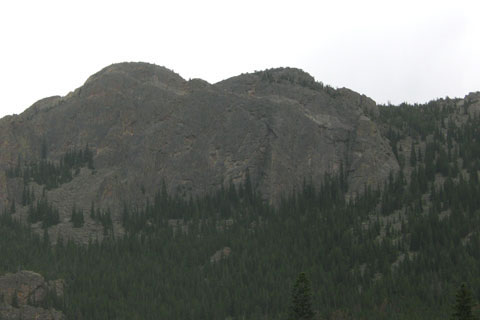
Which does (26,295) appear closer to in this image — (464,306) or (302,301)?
(302,301)

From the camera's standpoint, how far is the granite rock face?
16412 centimetres

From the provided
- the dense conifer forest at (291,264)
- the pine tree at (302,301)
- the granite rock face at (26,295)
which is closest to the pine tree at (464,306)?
the pine tree at (302,301)

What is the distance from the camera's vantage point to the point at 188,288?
173875 mm

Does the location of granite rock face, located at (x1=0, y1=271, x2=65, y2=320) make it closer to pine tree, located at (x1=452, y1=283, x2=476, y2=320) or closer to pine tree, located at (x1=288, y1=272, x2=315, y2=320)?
pine tree, located at (x1=288, y1=272, x2=315, y2=320)

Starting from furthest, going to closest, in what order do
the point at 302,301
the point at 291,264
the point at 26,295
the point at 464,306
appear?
the point at 291,264 < the point at 26,295 < the point at 302,301 < the point at 464,306

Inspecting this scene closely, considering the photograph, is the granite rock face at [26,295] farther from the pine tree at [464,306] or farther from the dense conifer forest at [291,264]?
the pine tree at [464,306]

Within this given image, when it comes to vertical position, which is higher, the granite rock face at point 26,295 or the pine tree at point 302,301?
the pine tree at point 302,301

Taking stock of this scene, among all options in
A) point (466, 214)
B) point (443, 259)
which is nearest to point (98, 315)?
point (443, 259)

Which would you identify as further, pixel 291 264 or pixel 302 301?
pixel 291 264

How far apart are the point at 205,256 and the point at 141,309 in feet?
84.8

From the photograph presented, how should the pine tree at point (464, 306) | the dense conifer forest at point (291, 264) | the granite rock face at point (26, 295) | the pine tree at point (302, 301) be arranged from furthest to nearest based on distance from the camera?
the granite rock face at point (26, 295), the dense conifer forest at point (291, 264), the pine tree at point (302, 301), the pine tree at point (464, 306)

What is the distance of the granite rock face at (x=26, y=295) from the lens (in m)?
164

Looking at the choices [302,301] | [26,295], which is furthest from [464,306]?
[26,295]

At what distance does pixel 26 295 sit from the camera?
551 feet
